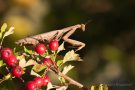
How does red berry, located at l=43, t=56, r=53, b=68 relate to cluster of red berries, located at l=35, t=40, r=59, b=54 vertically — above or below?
below

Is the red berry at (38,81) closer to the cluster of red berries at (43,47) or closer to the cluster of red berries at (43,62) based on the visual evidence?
the cluster of red berries at (43,62)

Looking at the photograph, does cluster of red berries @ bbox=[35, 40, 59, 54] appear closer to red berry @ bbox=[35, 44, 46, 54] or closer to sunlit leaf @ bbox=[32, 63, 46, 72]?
red berry @ bbox=[35, 44, 46, 54]

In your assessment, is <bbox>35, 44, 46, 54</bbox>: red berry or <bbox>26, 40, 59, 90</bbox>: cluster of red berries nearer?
<bbox>26, 40, 59, 90</bbox>: cluster of red berries

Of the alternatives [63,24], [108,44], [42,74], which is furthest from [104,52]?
[42,74]

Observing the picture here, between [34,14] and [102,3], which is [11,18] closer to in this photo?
[34,14]

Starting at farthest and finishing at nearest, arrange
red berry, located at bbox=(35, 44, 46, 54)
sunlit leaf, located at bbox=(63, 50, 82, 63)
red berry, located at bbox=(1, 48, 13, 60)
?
sunlit leaf, located at bbox=(63, 50, 82, 63)
red berry, located at bbox=(35, 44, 46, 54)
red berry, located at bbox=(1, 48, 13, 60)

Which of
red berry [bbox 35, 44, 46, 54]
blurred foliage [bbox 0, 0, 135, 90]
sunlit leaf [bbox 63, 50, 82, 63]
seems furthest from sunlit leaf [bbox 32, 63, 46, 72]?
blurred foliage [bbox 0, 0, 135, 90]
